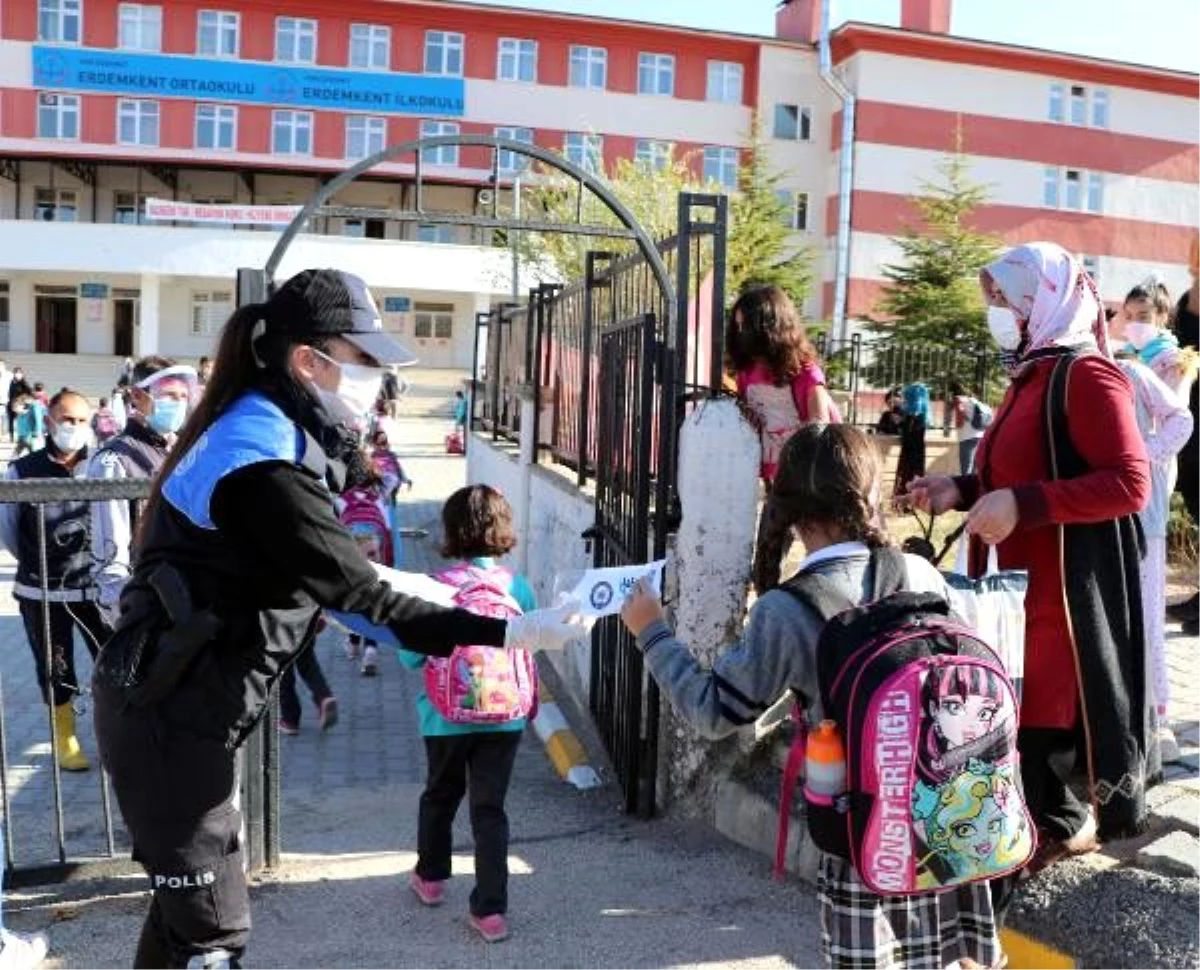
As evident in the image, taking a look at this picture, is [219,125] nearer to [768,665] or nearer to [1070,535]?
[1070,535]

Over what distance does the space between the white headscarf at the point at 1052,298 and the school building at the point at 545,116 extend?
3716 centimetres

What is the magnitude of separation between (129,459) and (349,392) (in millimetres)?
3348

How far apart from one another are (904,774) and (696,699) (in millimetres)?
471

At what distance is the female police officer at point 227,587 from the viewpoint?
2.60 metres

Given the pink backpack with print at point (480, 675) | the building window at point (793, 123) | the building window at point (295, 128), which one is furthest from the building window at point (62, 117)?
the pink backpack with print at point (480, 675)

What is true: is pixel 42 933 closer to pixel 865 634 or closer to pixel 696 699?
pixel 696 699

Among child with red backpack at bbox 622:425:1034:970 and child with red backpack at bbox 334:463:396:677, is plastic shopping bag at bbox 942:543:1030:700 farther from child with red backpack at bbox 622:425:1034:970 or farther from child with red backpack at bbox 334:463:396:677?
child with red backpack at bbox 334:463:396:677

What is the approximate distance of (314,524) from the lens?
2627 millimetres

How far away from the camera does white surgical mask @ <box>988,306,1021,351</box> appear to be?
3457mm

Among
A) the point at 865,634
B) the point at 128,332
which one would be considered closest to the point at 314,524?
the point at 865,634

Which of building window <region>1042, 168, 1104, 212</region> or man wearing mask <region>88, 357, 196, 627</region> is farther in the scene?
building window <region>1042, 168, 1104, 212</region>

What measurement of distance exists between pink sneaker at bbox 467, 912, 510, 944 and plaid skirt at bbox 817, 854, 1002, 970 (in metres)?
1.47

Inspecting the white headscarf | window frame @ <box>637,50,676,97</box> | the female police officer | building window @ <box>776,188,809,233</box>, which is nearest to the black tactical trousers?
the female police officer

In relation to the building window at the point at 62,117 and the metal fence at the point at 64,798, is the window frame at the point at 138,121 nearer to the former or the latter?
the building window at the point at 62,117
